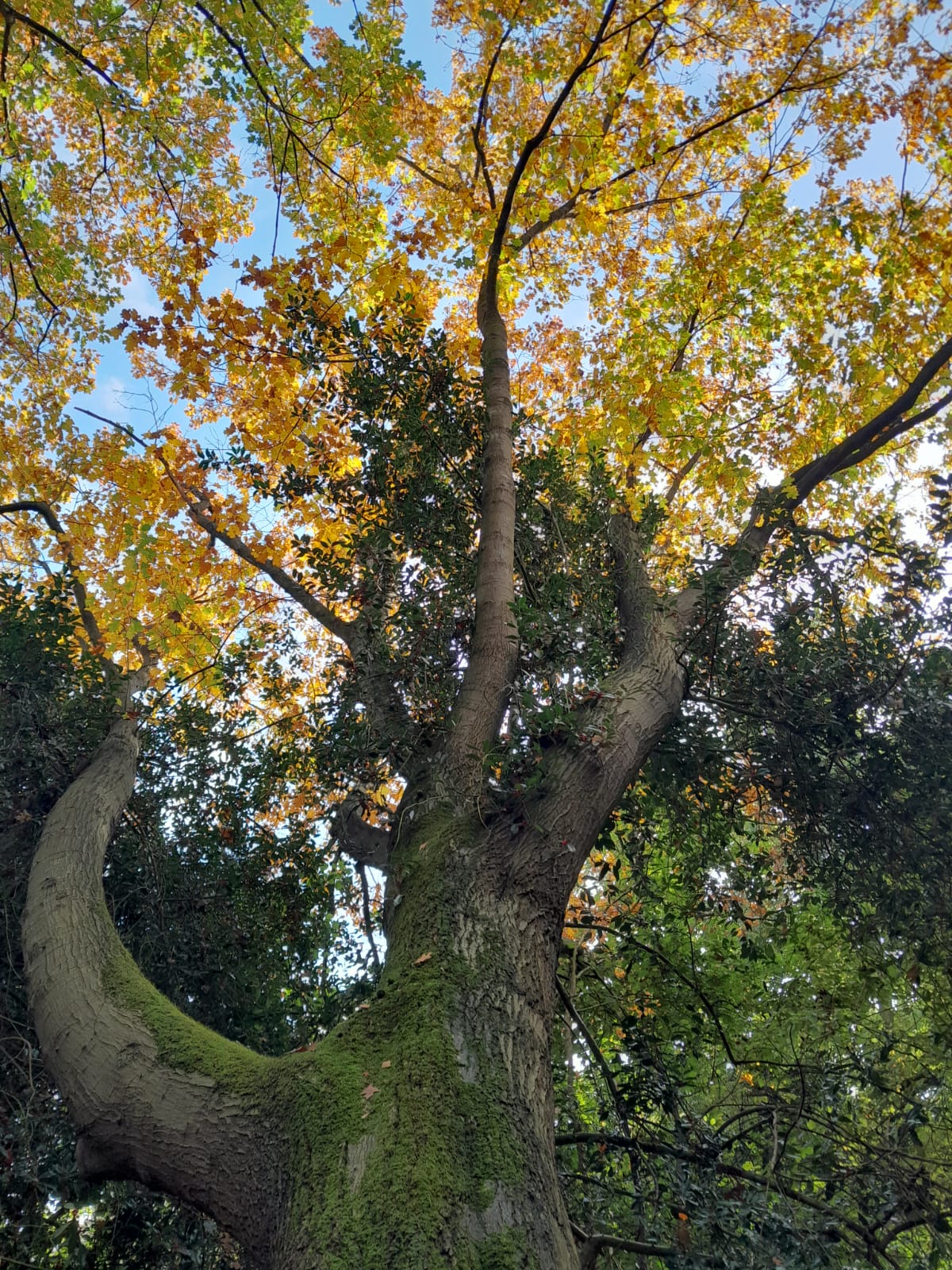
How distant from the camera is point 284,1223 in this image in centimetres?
200

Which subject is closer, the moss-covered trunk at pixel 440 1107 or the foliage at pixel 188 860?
the moss-covered trunk at pixel 440 1107

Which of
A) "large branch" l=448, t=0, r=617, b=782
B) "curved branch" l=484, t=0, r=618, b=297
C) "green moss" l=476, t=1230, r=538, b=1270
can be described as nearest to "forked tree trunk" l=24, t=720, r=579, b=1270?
"green moss" l=476, t=1230, r=538, b=1270

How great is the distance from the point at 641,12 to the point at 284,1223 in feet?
28.4

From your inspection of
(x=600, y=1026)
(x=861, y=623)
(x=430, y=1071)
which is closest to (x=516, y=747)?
(x=430, y=1071)

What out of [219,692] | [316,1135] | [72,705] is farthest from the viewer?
[219,692]

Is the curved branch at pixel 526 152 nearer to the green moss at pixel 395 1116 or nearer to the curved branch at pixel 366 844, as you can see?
the curved branch at pixel 366 844

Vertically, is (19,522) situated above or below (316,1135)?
above

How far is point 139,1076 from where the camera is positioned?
8.18ft

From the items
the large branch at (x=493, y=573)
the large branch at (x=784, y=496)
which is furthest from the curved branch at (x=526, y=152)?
the large branch at (x=784, y=496)

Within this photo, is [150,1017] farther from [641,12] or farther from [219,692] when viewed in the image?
[641,12]

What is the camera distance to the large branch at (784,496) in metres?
4.68

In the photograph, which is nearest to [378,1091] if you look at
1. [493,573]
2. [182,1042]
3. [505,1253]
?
[505,1253]

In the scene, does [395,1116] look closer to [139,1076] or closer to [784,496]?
[139,1076]

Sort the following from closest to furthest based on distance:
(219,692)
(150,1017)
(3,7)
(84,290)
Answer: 1. (150,1017)
2. (3,7)
3. (219,692)
4. (84,290)
